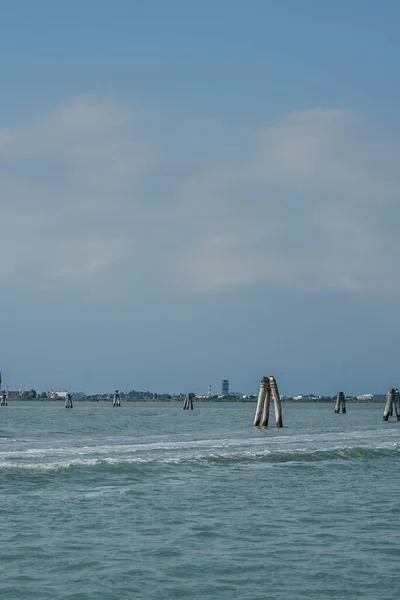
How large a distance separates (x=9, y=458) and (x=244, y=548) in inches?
600

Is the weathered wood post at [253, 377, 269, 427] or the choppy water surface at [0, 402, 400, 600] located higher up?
the weathered wood post at [253, 377, 269, 427]

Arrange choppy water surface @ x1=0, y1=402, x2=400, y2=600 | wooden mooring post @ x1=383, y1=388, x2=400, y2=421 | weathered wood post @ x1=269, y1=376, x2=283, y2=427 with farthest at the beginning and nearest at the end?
1. wooden mooring post @ x1=383, y1=388, x2=400, y2=421
2. weathered wood post @ x1=269, y1=376, x2=283, y2=427
3. choppy water surface @ x1=0, y1=402, x2=400, y2=600

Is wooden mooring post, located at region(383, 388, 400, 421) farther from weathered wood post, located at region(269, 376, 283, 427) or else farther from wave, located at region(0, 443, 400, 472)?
wave, located at region(0, 443, 400, 472)

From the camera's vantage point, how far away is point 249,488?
23.5 metres

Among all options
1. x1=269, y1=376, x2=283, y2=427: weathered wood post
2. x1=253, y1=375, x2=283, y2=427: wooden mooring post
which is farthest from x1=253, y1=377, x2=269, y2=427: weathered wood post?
x1=269, y1=376, x2=283, y2=427: weathered wood post

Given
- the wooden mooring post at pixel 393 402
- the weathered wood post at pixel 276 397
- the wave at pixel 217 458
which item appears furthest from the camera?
the wooden mooring post at pixel 393 402

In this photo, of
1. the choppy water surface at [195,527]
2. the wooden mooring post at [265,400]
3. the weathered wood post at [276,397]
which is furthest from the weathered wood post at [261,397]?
the choppy water surface at [195,527]

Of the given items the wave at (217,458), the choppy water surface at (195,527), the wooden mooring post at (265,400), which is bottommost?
the choppy water surface at (195,527)

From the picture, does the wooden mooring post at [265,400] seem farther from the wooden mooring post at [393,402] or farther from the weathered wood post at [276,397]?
the wooden mooring post at [393,402]

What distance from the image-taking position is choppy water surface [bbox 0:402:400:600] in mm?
13141

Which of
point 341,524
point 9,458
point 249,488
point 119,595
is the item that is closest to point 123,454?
point 9,458

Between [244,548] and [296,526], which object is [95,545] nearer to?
[244,548]

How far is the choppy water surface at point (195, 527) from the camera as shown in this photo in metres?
13.1

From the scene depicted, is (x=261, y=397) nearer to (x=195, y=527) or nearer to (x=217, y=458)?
(x=217, y=458)
